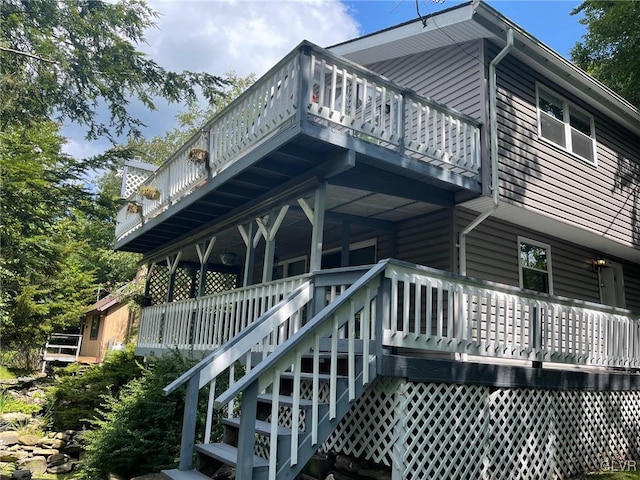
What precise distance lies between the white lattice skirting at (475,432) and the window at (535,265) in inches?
119

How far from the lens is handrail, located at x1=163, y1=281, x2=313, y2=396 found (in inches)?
156

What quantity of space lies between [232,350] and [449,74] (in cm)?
656

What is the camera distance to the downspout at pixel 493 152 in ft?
23.9

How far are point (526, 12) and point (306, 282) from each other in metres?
8.43

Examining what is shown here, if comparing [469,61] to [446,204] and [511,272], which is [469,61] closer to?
[446,204]

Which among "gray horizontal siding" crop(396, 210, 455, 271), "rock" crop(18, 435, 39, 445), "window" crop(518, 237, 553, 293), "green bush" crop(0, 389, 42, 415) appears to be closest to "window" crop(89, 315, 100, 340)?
"green bush" crop(0, 389, 42, 415)

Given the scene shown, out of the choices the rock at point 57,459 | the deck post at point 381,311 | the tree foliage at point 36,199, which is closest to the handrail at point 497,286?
the deck post at point 381,311

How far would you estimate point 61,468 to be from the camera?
336 inches

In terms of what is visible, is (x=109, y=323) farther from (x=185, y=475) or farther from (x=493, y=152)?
(x=185, y=475)

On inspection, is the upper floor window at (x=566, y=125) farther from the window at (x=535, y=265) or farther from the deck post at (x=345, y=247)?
the deck post at (x=345, y=247)

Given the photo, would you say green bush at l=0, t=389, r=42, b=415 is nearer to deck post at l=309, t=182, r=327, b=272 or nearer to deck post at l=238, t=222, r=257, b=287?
deck post at l=238, t=222, r=257, b=287

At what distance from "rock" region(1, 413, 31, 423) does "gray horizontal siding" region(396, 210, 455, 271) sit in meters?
10.1

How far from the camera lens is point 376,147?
5.94 m

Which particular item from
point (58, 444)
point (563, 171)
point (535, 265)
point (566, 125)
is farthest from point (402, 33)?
point (58, 444)
